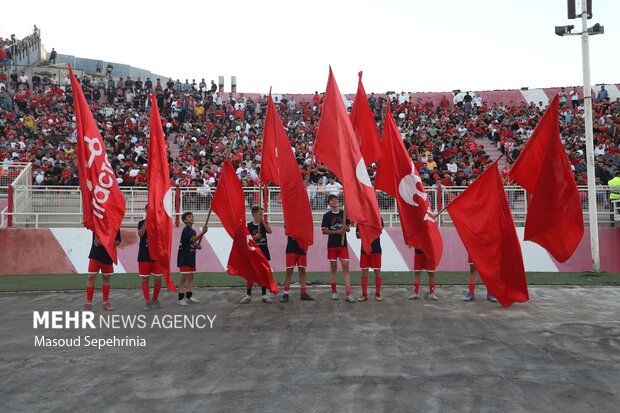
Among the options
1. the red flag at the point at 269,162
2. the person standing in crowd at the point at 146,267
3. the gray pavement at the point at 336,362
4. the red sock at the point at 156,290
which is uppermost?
the red flag at the point at 269,162

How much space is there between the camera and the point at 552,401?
4742 mm

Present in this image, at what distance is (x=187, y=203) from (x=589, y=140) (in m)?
10.6

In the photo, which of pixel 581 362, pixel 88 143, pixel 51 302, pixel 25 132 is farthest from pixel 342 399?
pixel 25 132

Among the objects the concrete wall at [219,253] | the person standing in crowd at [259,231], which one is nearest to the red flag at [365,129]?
the person standing in crowd at [259,231]

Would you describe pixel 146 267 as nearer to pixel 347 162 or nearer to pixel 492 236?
pixel 347 162

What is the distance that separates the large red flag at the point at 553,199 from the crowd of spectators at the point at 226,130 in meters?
6.97

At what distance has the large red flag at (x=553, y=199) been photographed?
9.98 meters

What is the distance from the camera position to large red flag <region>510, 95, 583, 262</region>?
393 inches

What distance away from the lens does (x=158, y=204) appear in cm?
983

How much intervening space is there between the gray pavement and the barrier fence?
276 inches

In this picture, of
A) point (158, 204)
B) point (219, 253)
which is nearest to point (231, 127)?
point (219, 253)

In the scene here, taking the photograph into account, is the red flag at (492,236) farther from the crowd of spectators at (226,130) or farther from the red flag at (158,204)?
the crowd of spectators at (226,130)

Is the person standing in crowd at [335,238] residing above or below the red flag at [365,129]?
below

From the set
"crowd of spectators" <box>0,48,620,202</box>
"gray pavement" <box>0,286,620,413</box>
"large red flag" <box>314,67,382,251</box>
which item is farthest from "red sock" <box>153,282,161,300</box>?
"crowd of spectators" <box>0,48,620,202</box>
